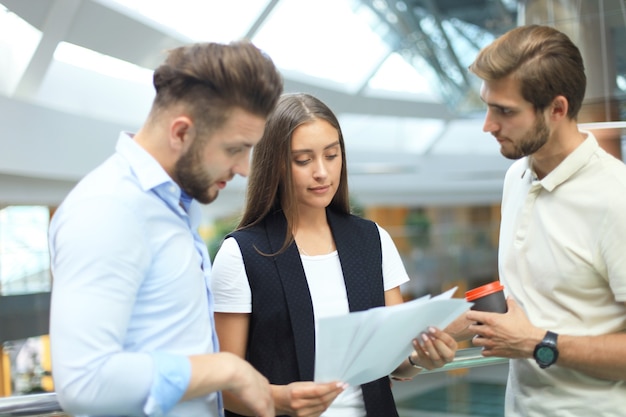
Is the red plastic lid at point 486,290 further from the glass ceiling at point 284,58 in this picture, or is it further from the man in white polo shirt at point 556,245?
the glass ceiling at point 284,58

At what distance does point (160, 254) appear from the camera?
134 cm

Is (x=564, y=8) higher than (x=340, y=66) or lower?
lower

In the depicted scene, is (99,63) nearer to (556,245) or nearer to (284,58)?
(284,58)

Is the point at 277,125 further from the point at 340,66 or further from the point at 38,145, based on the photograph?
the point at 340,66

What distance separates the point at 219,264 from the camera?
180 cm

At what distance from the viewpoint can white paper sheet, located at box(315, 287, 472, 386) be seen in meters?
1.42

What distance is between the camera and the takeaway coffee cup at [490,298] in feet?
5.94

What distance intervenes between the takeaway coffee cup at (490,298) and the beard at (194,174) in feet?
2.42

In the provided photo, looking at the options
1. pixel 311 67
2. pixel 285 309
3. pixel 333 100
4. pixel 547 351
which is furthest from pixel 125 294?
pixel 333 100

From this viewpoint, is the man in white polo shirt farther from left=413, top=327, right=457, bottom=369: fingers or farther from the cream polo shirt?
left=413, top=327, right=457, bottom=369: fingers

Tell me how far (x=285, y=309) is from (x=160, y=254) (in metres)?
0.52

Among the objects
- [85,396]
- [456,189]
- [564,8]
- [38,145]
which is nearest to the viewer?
[85,396]

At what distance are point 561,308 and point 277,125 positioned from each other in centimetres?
83

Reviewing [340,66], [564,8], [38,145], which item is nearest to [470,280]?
[340,66]
